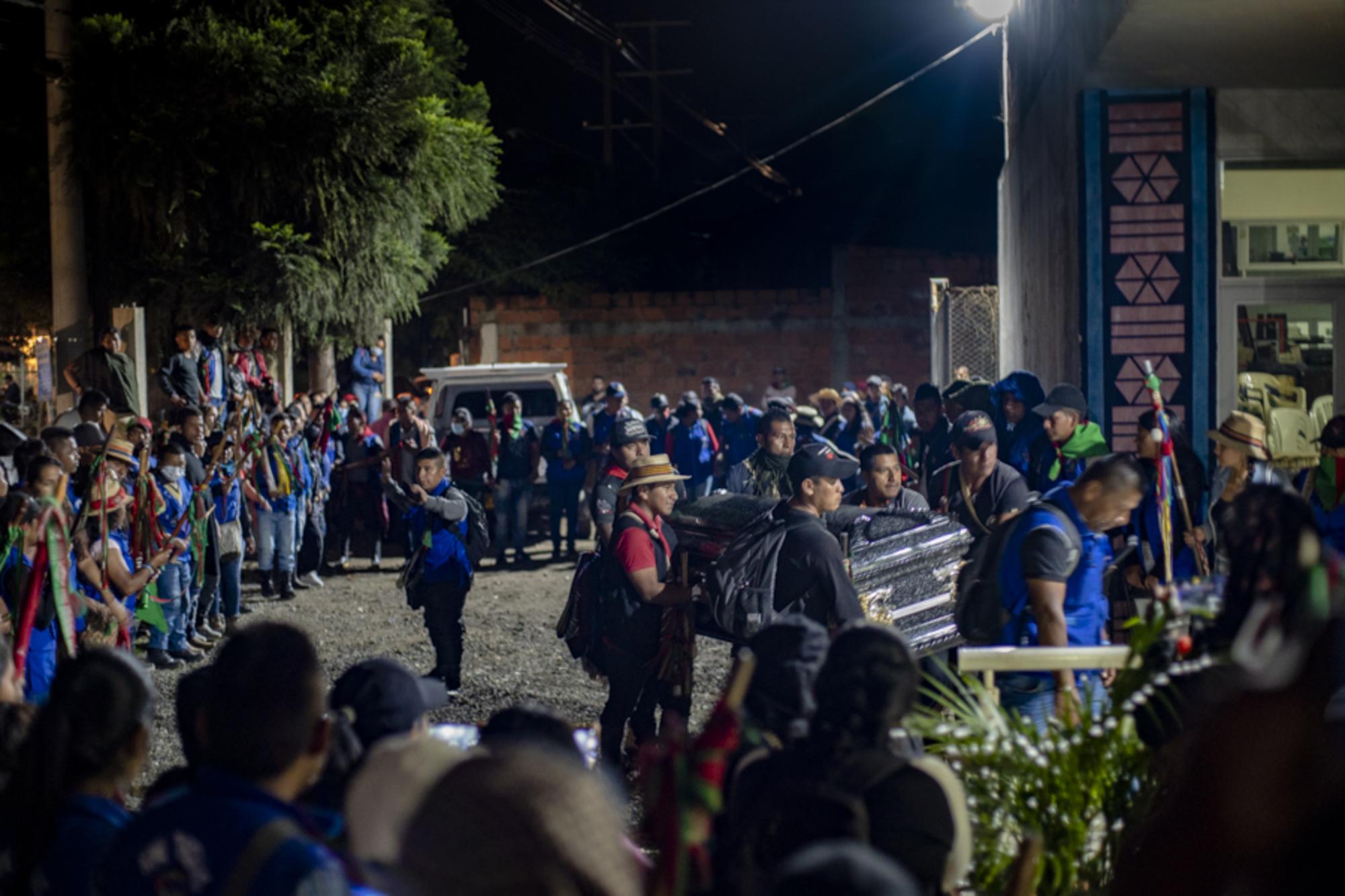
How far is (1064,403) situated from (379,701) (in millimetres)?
5868

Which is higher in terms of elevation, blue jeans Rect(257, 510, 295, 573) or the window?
the window

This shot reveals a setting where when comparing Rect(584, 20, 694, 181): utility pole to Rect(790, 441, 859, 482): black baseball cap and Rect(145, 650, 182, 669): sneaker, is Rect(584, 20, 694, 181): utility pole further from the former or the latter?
Rect(790, 441, 859, 482): black baseball cap

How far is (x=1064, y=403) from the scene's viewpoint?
8367mm

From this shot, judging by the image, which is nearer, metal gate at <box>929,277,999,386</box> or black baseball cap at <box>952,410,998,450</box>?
black baseball cap at <box>952,410,998,450</box>

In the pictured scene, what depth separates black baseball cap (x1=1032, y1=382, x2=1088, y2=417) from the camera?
834cm

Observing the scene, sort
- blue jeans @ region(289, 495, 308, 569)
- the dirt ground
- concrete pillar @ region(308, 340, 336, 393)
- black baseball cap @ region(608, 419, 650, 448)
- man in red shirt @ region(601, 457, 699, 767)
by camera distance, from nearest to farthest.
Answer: man in red shirt @ region(601, 457, 699, 767)
black baseball cap @ region(608, 419, 650, 448)
the dirt ground
blue jeans @ region(289, 495, 308, 569)
concrete pillar @ region(308, 340, 336, 393)

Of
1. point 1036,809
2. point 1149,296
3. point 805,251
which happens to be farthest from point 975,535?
point 805,251

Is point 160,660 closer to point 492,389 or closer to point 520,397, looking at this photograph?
point 492,389

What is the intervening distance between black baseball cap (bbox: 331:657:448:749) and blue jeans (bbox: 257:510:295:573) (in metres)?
9.81

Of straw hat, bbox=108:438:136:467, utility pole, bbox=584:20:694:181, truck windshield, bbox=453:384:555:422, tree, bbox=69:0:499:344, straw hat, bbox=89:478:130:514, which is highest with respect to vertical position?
utility pole, bbox=584:20:694:181

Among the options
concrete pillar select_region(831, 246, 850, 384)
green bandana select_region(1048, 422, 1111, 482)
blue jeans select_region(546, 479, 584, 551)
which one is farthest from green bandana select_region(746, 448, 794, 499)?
concrete pillar select_region(831, 246, 850, 384)

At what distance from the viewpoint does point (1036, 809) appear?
3580mm

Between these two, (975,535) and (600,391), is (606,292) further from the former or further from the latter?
(975,535)

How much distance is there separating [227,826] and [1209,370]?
8.07m
